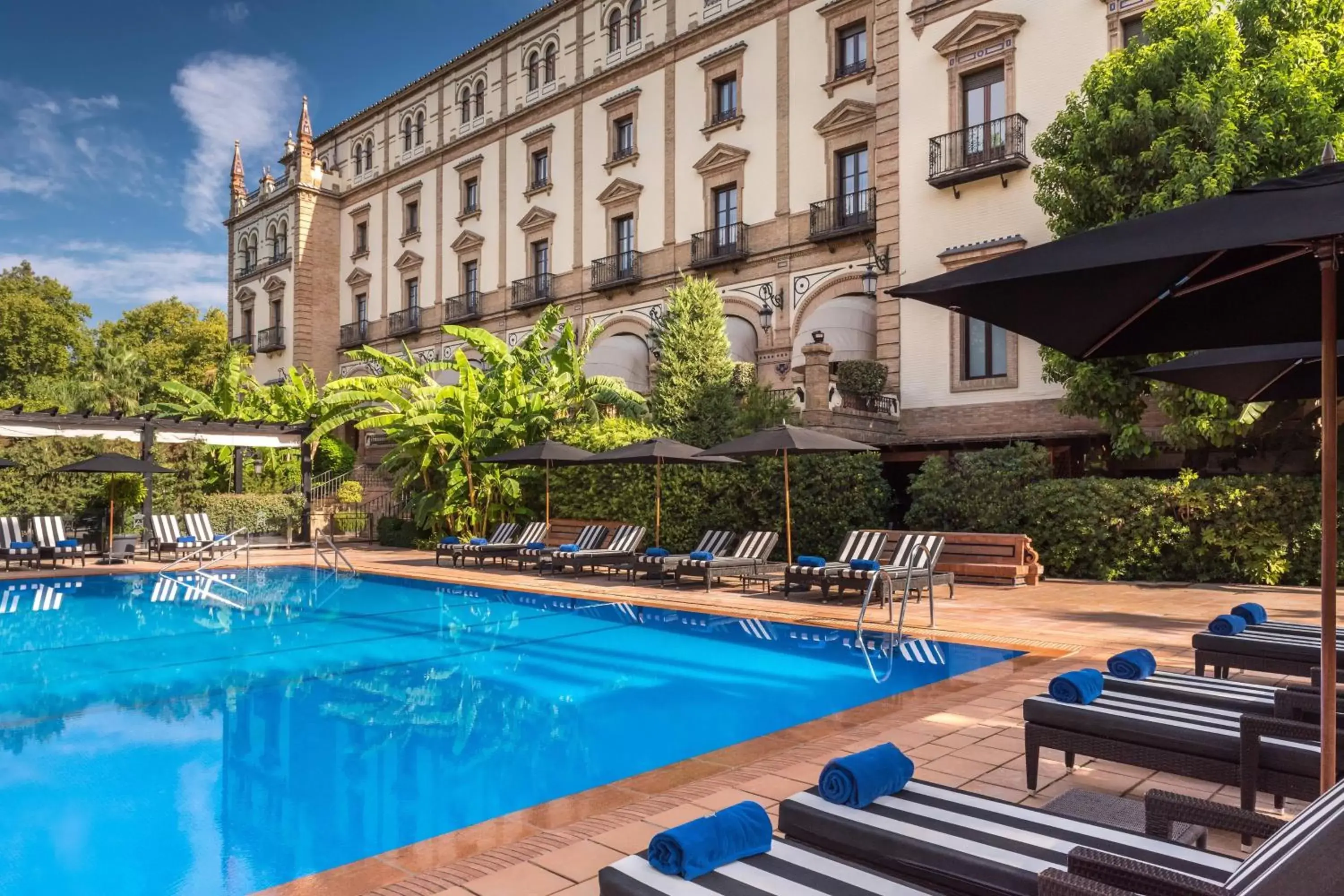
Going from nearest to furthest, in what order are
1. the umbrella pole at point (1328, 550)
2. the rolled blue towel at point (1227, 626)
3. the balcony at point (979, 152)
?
the umbrella pole at point (1328, 550) → the rolled blue towel at point (1227, 626) → the balcony at point (979, 152)

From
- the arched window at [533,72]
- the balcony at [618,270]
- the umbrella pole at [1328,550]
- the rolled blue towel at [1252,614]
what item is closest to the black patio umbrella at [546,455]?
the balcony at [618,270]

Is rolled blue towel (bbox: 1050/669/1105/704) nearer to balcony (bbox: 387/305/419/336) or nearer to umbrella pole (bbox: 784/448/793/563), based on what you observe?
umbrella pole (bbox: 784/448/793/563)

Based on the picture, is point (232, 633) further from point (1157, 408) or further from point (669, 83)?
point (669, 83)

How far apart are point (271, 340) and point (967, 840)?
41.7m

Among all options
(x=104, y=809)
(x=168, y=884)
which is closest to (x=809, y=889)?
Result: (x=168, y=884)

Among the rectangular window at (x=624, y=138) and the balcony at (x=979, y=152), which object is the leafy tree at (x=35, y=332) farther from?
the balcony at (x=979, y=152)

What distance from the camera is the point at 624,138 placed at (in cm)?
2898

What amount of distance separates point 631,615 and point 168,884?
8123mm

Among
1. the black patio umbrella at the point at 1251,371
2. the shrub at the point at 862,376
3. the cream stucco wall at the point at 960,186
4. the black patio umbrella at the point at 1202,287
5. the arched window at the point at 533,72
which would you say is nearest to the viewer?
the black patio umbrella at the point at 1202,287

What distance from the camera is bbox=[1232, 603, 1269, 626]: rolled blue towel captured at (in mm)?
6574

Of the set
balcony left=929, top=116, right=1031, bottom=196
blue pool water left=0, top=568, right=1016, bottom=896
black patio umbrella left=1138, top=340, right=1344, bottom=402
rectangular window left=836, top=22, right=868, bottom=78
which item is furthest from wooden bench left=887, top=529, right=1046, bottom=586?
rectangular window left=836, top=22, right=868, bottom=78

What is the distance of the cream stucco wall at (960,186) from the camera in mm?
18906

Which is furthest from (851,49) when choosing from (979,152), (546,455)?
(546,455)

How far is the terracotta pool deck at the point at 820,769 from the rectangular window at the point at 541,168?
24059mm
